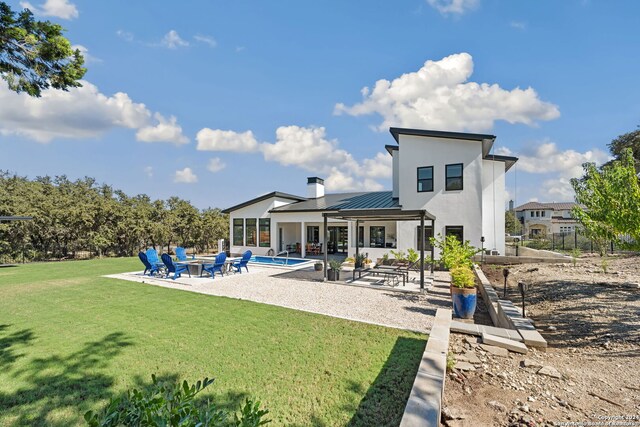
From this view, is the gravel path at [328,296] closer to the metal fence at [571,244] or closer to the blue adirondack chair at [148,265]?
the blue adirondack chair at [148,265]

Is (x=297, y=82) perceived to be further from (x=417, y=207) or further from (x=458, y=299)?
(x=458, y=299)

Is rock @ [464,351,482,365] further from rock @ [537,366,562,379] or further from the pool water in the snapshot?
the pool water

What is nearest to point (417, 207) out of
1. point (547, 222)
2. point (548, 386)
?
point (548, 386)

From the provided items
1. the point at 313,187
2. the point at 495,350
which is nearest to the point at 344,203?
the point at 313,187

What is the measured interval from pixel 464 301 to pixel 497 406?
432cm

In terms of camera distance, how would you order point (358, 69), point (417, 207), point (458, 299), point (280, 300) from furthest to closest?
point (417, 207) → point (358, 69) → point (280, 300) → point (458, 299)

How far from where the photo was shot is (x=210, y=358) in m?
4.75

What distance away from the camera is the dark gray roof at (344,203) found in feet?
59.1

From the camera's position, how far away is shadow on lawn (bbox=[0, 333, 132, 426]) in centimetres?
341

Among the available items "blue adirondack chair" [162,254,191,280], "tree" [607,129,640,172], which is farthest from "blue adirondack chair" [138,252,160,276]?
"tree" [607,129,640,172]

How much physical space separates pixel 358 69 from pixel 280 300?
10.8 meters

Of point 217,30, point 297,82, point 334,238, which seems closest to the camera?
point 217,30

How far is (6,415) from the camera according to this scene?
3.29m

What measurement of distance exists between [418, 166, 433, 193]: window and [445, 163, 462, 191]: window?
0.81 metres
